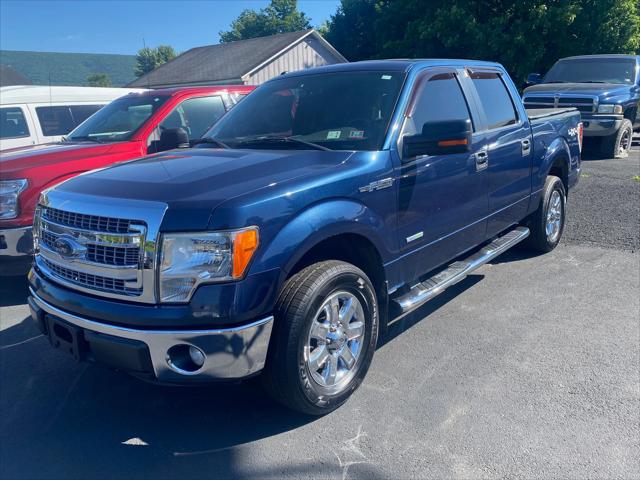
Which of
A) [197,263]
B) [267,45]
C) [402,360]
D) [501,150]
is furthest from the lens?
[267,45]

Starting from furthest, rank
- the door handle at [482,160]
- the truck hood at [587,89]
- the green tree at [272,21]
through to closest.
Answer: the green tree at [272,21] < the truck hood at [587,89] < the door handle at [482,160]

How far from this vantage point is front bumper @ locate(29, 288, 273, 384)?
8.86 ft

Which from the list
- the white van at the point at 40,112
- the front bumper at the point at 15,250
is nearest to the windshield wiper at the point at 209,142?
the front bumper at the point at 15,250

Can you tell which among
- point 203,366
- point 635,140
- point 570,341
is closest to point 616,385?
point 570,341

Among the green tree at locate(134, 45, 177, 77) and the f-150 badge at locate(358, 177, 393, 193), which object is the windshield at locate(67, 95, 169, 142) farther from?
the green tree at locate(134, 45, 177, 77)

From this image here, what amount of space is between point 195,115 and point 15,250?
104 inches

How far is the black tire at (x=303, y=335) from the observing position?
288cm

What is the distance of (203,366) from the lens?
2.73 meters

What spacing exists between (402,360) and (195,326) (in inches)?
66.4

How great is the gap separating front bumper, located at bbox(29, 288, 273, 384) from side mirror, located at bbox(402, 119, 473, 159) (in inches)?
59.3

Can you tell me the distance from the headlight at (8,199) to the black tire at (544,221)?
4.84 meters

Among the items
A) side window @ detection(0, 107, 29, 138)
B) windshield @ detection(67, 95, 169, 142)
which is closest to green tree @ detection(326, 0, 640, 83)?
side window @ detection(0, 107, 29, 138)

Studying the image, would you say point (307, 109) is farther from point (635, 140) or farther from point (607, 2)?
point (607, 2)

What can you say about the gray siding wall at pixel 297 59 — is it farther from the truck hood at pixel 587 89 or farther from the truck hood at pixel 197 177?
the truck hood at pixel 197 177
